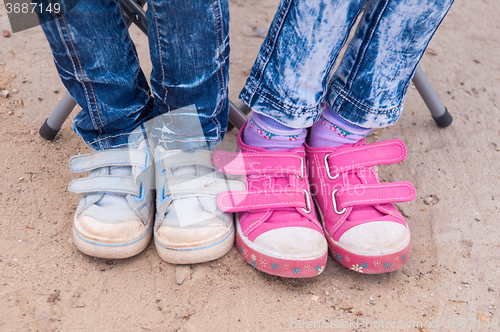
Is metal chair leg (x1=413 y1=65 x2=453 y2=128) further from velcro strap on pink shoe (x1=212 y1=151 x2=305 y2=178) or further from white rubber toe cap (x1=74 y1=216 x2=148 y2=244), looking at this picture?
white rubber toe cap (x1=74 y1=216 x2=148 y2=244)

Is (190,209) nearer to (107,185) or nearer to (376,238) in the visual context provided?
(107,185)

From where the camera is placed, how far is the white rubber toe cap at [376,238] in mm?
843

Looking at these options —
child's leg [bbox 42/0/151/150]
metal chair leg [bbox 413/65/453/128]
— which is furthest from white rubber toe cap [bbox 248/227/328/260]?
metal chair leg [bbox 413/65/453/128]

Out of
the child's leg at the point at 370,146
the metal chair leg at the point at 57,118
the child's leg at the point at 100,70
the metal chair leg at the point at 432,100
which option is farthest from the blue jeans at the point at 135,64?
the metal chair leg at the point at 432,100

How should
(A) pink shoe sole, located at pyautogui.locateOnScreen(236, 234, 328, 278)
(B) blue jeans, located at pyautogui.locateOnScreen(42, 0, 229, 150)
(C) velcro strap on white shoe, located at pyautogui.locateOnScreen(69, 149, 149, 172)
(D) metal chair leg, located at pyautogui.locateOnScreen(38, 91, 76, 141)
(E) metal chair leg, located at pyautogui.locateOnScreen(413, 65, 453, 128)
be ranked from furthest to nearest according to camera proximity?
(E) metal chair leg, located at pyautogui.locateOnScreen(413, 65, 453, 128)
(D) metal chair leg, located at pyautogui.locateOnScreen(38, 91, 76, 141)
(C) velcro strap on white shoe, located at pyautogui.locateOnScreen(69, 149, 149, 172)
(A) pink shoe sole, located at pyautogui.locateOnScreen(236, 234, 328, 278)
(B) blue jeans, located at pyautogui.locateOnScreen(42, 0, 229, 150)

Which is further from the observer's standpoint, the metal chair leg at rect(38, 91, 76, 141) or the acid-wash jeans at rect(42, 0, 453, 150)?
the metal chair leg at rect(38, 91, 76, 141)

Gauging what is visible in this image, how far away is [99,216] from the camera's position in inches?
33.5

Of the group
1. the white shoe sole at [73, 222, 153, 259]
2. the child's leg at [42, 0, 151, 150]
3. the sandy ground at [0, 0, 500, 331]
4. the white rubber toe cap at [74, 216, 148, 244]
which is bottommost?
the sandy ground at [0, 0, 500, 331]

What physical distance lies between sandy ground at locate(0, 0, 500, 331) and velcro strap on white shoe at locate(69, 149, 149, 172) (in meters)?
0.16

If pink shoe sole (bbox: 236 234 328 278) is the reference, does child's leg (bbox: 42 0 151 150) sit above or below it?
above

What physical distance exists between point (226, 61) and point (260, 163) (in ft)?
0.91

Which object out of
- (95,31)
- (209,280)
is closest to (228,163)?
(209,280)

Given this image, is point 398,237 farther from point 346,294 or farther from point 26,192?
point 26,192

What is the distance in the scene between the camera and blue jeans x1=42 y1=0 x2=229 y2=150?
27.8 inches
